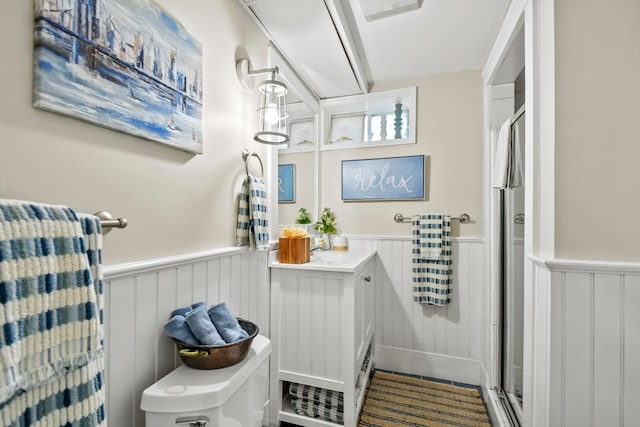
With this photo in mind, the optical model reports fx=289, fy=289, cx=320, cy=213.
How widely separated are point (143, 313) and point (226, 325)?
0.90ft

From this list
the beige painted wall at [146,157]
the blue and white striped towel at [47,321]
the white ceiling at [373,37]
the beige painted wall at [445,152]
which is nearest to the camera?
the blue and white striped towel at [47,321]

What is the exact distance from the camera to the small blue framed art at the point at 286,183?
2.08 metres

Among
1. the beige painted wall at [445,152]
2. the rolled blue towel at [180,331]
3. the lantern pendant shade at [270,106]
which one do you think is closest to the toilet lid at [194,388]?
the rolled blue towel at [180,331]

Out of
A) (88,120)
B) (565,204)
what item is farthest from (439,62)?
(88,120)

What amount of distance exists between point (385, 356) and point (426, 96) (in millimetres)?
2129

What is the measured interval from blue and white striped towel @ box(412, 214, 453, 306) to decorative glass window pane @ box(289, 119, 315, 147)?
3.52 feet

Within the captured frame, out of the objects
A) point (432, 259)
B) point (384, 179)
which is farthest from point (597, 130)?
point (384, 179)

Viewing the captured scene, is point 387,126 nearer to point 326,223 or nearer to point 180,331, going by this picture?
point 326,223

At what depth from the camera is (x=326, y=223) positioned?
7.94ft

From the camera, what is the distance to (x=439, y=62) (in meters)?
2.13

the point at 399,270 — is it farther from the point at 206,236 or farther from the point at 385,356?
the point at 206,236

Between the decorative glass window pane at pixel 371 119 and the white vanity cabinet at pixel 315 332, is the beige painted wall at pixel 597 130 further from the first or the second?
the decorative glass window pane at pixel 371 119

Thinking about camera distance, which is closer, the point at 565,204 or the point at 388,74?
the point at 565,204

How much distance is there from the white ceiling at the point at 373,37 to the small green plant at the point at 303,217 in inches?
39.7
